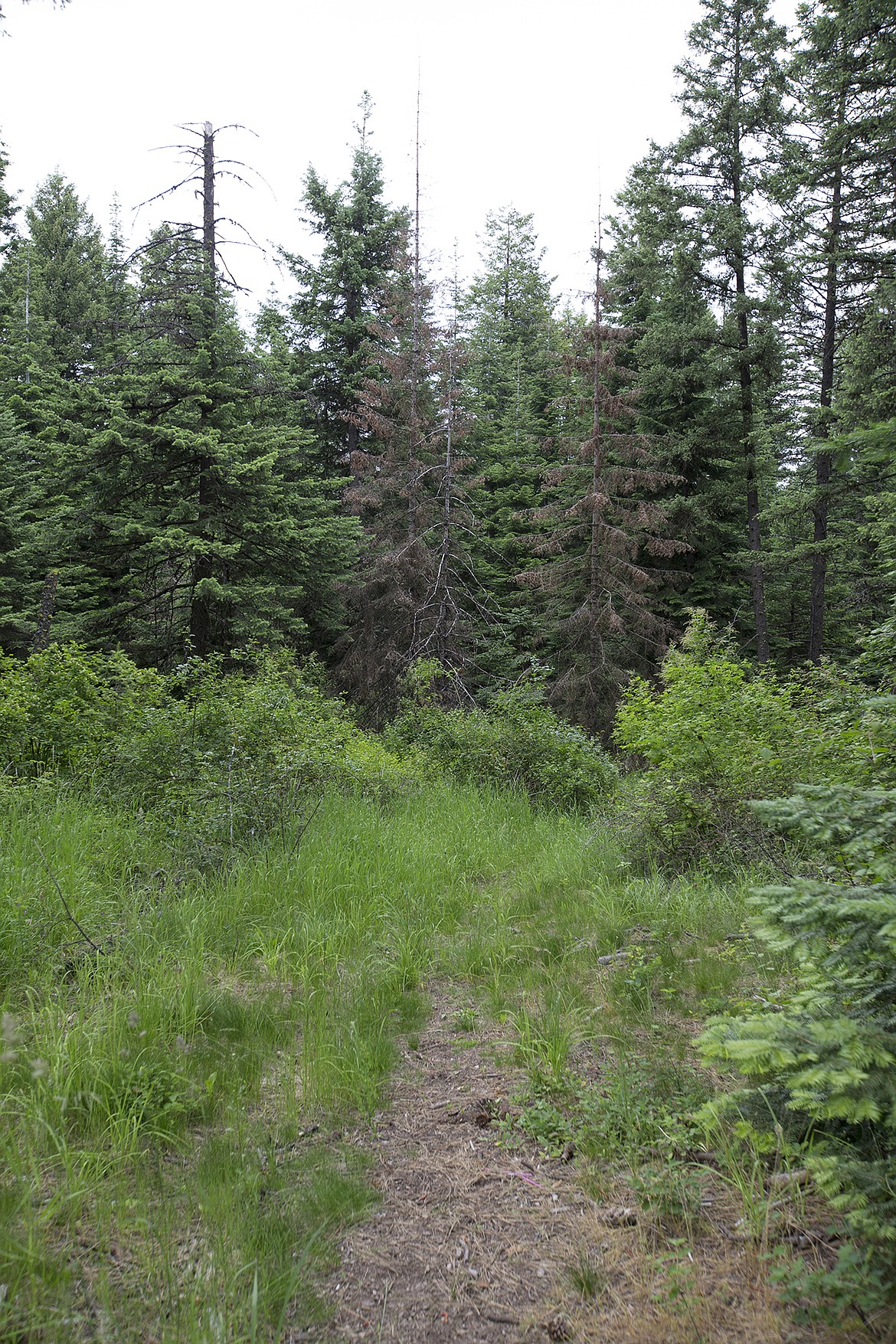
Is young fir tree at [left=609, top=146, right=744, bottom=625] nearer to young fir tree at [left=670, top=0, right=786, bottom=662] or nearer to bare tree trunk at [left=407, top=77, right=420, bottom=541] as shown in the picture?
young fir tree at [left=670, top=0, right=786, bottom=662]

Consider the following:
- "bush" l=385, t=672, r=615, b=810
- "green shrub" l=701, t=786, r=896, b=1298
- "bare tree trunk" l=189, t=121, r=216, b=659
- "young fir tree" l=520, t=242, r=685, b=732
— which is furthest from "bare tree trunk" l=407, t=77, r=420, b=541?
"green shrub" l=701, t=786, r=896, b=1298

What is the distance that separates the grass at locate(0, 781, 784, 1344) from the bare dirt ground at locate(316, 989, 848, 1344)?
8 centimetres

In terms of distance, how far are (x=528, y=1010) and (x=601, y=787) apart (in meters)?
Result: 5.66

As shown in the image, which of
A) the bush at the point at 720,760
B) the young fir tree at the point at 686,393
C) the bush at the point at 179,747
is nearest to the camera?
the bush at the point at 720,760

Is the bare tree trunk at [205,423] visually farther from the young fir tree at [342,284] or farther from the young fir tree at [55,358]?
the young fir tree at [342,284]

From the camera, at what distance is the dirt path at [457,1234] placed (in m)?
1.79

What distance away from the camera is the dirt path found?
1.79 meters

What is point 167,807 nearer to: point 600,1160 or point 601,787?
point 600,1160

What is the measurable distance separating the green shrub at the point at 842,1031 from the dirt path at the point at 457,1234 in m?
0.73

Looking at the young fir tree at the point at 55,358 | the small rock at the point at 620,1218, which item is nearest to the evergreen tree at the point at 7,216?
the young fir tree at the point at 55,358

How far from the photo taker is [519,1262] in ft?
6.44

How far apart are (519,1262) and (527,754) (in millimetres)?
7261

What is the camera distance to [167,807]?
17.7 ft

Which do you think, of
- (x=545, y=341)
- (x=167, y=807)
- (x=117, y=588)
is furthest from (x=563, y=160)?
(x=167, y=807)
